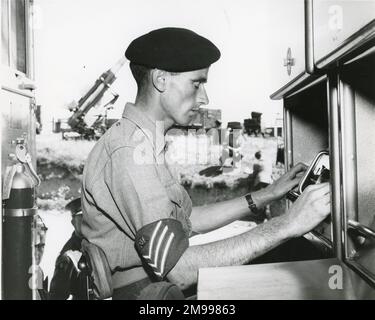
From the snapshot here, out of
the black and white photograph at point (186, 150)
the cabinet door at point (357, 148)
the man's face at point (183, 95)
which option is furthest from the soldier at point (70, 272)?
the cabinet door at point (357, 148)

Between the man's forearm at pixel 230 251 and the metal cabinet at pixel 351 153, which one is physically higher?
the metal cabinet at pixel 351 153

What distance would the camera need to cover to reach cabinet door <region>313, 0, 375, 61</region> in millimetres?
816

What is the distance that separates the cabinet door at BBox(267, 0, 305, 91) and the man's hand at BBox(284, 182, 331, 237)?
1.63 feet

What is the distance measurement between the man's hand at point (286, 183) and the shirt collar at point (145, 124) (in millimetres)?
646

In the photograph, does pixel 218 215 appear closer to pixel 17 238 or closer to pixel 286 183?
pixel 286 183

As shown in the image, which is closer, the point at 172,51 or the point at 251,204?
the point at 172,51

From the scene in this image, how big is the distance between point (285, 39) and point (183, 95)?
0.55 metres

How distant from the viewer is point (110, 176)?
45.6 inches

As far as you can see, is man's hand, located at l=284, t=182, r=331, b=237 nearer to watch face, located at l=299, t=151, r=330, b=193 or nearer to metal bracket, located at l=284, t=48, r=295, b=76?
watch face, located at l=299, t=151, r=330, b=193

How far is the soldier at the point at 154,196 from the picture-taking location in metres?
1.08

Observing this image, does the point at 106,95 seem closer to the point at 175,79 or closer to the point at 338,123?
the point at 175,79

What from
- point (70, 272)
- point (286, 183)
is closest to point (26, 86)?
point (70, 272)

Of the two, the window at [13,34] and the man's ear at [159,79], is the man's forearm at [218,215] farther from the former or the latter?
the window at [13,34]

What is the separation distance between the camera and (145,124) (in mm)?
1291
